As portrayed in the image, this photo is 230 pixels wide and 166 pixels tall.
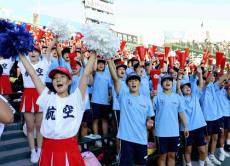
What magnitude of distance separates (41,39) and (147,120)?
16.5 feet

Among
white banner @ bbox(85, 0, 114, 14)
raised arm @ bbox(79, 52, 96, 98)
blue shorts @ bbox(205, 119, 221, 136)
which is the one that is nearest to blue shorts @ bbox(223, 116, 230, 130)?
blue shorts @ bbox(205, 119, 221, 136)

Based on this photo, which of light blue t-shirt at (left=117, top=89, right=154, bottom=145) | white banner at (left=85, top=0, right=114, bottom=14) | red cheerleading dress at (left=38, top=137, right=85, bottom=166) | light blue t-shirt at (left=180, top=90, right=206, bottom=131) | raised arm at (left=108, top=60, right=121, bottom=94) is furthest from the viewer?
white banner at (left=85, top=0, right=114, bottom=14)

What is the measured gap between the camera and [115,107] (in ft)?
20.0

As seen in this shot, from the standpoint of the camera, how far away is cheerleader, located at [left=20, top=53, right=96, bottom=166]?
3.24m

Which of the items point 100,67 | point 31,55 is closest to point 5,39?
point 31,55

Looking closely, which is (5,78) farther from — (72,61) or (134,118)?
(134,118)

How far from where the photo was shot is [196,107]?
632 cm

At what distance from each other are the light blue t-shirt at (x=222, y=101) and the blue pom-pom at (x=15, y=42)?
18.2 feet

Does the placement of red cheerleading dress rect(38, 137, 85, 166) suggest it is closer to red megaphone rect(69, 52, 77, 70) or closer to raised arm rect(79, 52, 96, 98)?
raised arm rect(79, 52, 96, 98)

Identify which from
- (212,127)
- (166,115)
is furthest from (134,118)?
(212,127)

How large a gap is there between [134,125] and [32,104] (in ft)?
5.32

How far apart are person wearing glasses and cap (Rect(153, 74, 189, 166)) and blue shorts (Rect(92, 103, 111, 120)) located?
129 cm

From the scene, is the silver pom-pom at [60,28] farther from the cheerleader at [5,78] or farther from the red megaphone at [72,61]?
the cheerleader at [5,78]

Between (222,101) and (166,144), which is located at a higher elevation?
(222,101)
